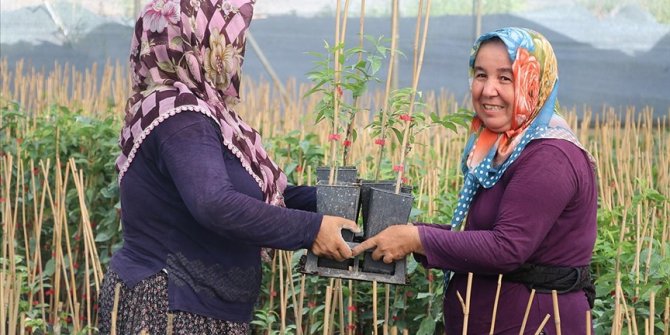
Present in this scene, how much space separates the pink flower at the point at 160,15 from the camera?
6.52ft

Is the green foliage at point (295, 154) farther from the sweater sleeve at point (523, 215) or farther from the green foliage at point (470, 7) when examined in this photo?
the green foliage at point (470, 7)

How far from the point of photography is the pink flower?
199cm

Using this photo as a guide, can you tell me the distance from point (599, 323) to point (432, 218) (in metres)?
0.65

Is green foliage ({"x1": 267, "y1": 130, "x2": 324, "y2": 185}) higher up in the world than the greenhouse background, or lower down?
lower down

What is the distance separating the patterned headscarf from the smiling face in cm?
45

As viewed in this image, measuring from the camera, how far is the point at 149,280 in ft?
6.68

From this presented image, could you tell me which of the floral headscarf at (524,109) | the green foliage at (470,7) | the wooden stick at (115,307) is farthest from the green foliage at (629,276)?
the green foliage at (470,7)

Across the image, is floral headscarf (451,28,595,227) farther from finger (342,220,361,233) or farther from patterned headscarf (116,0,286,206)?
patterned headscarf (116,0,286,206)

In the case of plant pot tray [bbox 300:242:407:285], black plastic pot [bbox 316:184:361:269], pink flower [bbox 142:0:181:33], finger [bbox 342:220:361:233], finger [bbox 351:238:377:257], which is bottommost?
plant pot tray [bbox 300:242:407:285]

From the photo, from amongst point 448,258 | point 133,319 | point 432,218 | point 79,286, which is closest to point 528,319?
point 448,258

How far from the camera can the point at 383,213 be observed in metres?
2.03

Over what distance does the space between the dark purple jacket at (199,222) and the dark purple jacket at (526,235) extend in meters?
0.30

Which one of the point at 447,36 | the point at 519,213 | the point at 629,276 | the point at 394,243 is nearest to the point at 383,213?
the point at 394,243

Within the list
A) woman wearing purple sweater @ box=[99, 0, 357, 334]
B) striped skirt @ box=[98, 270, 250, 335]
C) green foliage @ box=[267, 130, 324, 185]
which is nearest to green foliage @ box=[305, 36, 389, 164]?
woman wearing purple sweater @ box=[99, 0, 357, 334]
